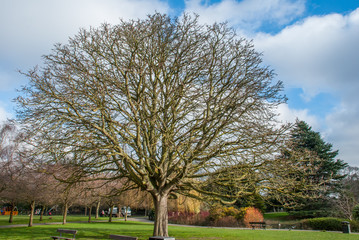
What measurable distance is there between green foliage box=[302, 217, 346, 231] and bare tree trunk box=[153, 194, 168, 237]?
20037 millimetres

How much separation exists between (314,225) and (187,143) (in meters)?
22.8

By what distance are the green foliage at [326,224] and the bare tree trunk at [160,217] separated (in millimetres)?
20037

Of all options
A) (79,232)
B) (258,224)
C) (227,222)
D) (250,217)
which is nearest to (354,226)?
(258,224)

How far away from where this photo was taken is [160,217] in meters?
11.7

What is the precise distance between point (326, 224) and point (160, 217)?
20807mm

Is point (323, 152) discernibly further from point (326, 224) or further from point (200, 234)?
point (200, 234)

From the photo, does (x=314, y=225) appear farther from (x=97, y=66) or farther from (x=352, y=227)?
(x=97, y=66)

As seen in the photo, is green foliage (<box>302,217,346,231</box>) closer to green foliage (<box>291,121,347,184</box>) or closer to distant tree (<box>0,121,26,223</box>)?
green foliage (<box>291,121,347,184</box>)

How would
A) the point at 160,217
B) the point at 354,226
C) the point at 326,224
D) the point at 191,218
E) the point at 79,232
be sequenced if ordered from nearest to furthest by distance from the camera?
1. the point at 160,217
2. the point at 79,232
3. the point at 354,226
4. the point at 326,224
5. the point at 191,218

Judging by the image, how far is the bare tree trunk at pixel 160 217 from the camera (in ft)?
37.5

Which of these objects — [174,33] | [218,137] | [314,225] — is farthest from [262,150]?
[314,225]

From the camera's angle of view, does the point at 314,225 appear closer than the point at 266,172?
No

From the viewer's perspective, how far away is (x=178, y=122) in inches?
526

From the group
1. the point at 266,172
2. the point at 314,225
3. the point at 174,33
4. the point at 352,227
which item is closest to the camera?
the point at 266,172
